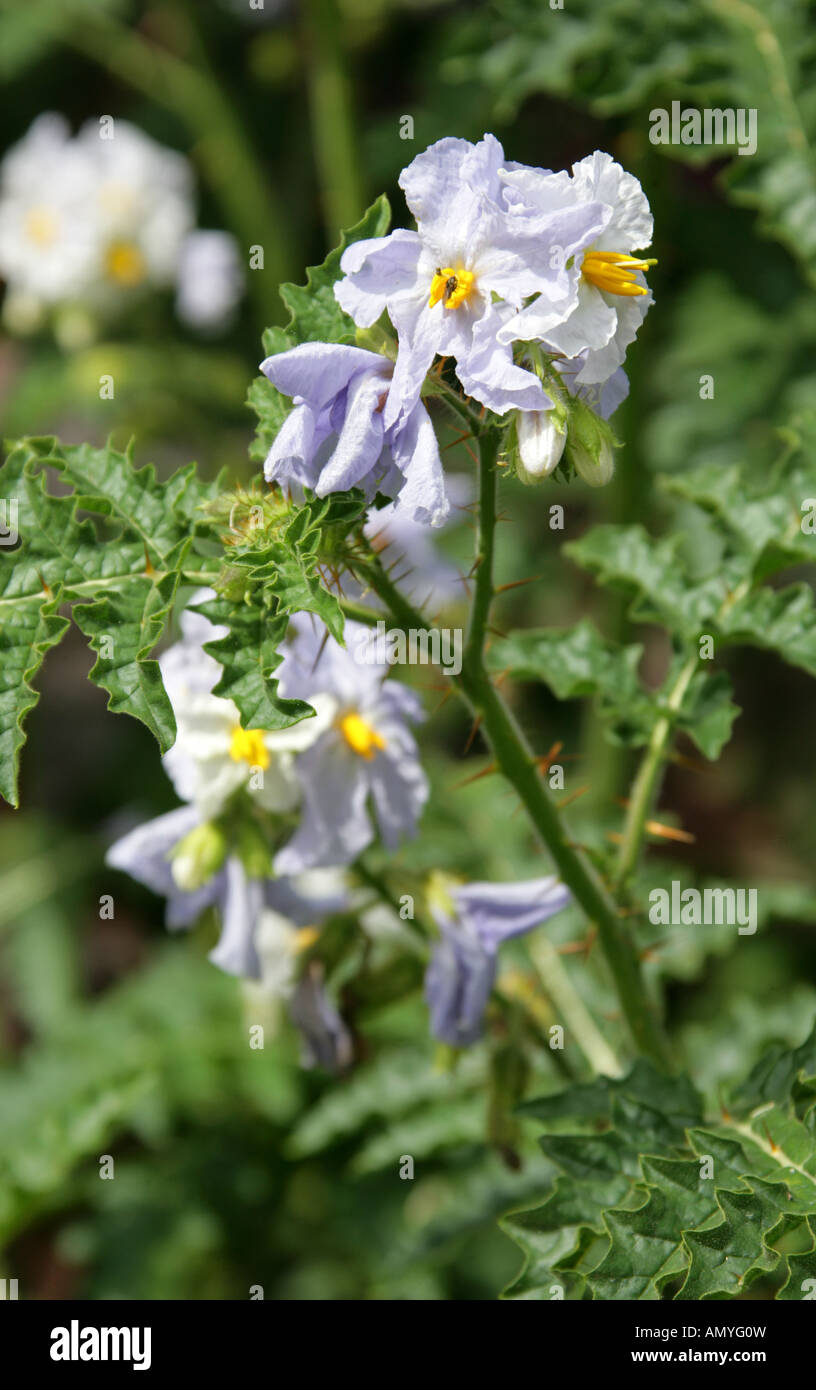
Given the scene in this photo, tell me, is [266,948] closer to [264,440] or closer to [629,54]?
[264,440]

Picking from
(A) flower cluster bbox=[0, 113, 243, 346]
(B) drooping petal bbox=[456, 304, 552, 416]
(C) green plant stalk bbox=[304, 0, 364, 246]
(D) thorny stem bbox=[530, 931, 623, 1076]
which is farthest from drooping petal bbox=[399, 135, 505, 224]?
(A) flower cluster bbox=[0, 113, 243, 346]

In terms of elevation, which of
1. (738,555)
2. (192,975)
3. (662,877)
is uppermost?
(738,555)

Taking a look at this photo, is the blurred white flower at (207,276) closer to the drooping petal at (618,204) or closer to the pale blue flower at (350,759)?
the pale blue flower at (350,759)

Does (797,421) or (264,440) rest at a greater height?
(797,421)
